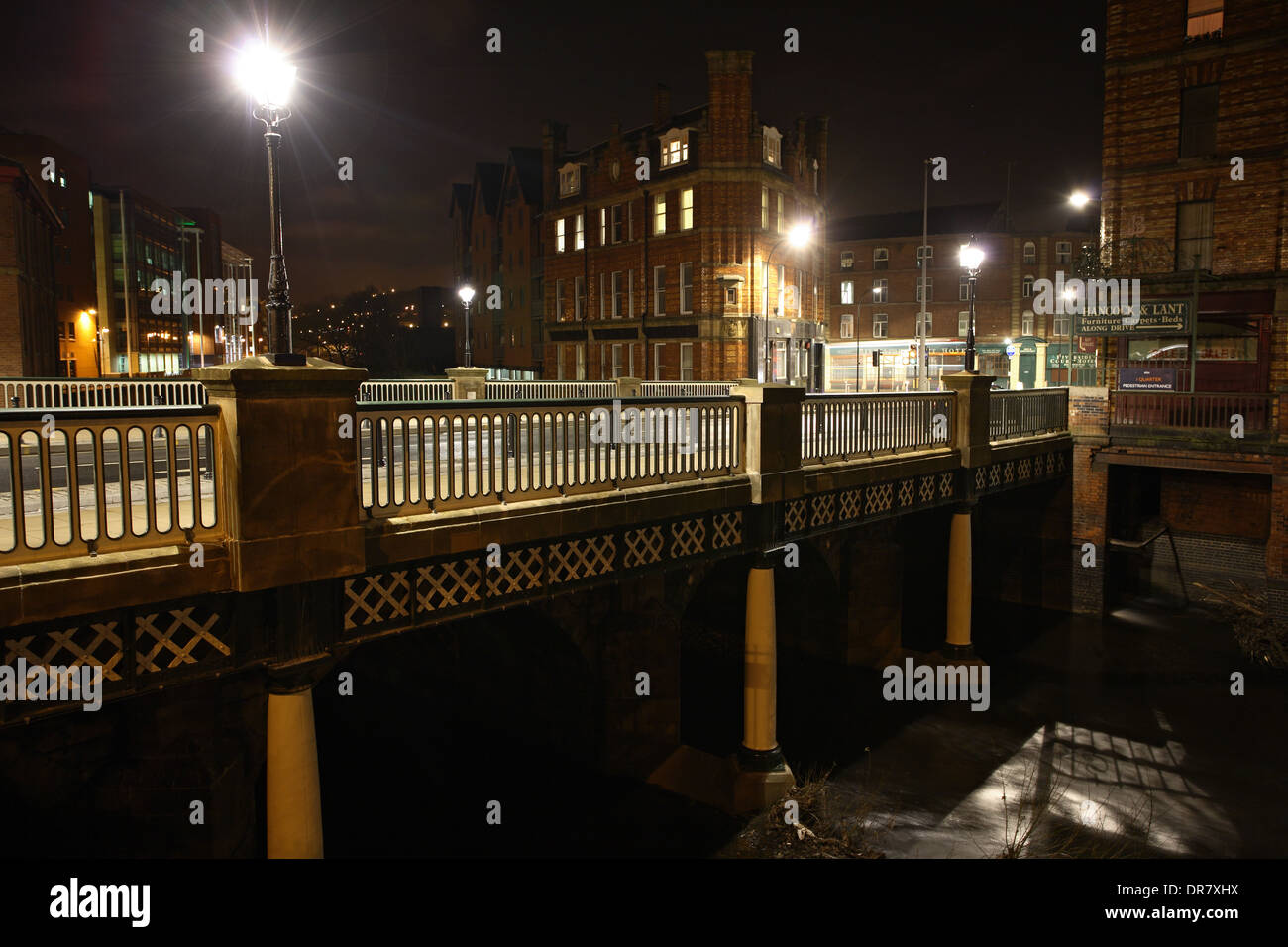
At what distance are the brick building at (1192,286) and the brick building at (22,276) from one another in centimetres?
4231

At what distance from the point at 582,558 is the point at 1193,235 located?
66.5ft

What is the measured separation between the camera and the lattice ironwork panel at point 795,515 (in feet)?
38.4

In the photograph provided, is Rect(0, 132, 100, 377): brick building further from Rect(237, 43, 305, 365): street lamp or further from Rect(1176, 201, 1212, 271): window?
Result: Rect(1176, 201, 1212, 271): window

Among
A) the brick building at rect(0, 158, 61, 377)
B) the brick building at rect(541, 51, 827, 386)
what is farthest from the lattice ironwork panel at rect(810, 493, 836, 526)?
the brick building at rect(0, 158, 61, 377)

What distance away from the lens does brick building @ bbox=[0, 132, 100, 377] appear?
66062 millimetres

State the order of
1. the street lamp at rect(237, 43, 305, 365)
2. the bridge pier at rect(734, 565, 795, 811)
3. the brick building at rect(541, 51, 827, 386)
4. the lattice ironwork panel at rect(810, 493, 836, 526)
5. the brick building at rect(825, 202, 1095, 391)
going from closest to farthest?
the street lamp at rect(237, 43, 305, 365) → the bridge pier at rect(734, 565, 795, 811) → the lattice ironwork panel at rect(810, 493, 836, 526) → the brick building at rect(541, 51, 827, 386) → the brick building at rect(825, 202, 1095, 391)

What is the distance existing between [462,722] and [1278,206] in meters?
21.2

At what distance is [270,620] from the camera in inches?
263

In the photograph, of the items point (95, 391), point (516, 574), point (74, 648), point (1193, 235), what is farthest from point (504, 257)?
point (74, 648)

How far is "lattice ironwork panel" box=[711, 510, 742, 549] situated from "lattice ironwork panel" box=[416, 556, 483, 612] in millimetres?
3547

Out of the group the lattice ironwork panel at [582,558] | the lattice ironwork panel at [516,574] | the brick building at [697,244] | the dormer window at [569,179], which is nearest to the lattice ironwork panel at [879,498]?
the lattice ironwork panel at [582,558]

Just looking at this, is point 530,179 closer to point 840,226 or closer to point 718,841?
point 840,226

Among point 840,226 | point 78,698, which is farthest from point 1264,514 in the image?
point 840,226

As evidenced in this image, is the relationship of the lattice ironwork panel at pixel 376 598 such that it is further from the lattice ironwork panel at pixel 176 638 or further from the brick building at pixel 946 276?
the brick building at pixel 946 276
